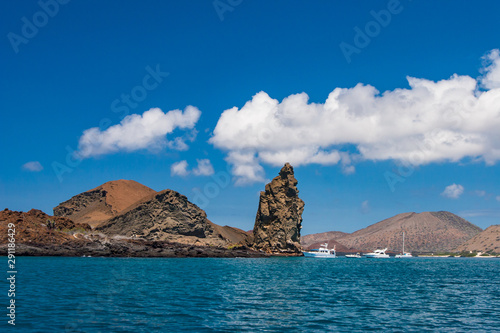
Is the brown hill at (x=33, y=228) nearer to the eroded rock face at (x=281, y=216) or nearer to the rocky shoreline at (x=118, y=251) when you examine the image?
the rocky shoreline at (x=118, y=251)

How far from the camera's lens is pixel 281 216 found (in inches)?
6895

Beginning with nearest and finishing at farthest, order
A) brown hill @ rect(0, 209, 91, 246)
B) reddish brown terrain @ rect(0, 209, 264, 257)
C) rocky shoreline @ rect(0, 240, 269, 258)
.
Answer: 1. rocky shoreline @ rect(0, 240, 269, 258)
2. reddish brown terrain @ rect(0, 209, 264, 257)
3. brown hill @ rect(0, 209, 91, 246)

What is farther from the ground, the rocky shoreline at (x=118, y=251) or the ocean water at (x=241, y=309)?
the ocean water at (x=241, y=309)

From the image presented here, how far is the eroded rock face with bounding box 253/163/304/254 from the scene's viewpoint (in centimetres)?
17500

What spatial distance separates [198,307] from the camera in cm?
3294

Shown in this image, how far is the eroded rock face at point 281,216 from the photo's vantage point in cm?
17500

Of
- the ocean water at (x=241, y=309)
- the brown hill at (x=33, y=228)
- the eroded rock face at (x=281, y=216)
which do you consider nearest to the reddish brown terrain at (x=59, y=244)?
the brown hill at (x=33, y=228)

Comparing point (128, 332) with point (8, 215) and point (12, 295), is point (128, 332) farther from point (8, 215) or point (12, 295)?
point (8, 215)

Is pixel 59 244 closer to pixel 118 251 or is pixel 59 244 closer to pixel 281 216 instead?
pixel 118 251

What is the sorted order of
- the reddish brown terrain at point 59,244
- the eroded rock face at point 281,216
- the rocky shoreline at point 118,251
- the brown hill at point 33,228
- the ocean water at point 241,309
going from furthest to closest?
the eroded rock face at point 281,216
the brown hill at point 33,228
the reddish brown terrain at point 59,244
the rocky shoreline at point 118,251
the ocean water at point 241,309

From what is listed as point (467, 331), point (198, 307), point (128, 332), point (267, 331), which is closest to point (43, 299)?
point (198, 307)

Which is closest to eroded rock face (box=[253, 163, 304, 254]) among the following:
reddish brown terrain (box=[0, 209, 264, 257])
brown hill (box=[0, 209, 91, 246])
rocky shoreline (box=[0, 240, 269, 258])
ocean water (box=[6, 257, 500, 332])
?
rocky shoreline (box=[0, 240, 269, 258])

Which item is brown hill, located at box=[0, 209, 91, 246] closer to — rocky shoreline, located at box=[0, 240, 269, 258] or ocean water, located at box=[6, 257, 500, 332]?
rocky shoreline, located at box=[0, 240, 269, 258]

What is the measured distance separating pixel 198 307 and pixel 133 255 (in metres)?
113
